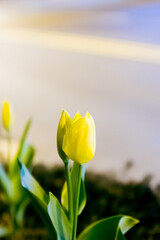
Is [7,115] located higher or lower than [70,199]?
higher

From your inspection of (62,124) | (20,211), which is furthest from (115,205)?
(62,124)

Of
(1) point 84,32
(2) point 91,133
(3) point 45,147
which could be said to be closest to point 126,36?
(1) point 84,32

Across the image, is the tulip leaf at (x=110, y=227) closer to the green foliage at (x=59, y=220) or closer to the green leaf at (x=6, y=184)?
the green foliage at (x=59, y=220)

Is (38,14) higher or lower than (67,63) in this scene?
higher

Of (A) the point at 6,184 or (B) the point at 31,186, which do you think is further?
(A) the point at 6,184

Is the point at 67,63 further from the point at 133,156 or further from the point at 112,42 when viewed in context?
the point at 133,156

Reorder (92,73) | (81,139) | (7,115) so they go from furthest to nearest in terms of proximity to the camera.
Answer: (92,73) → (7,115) → (81,139)

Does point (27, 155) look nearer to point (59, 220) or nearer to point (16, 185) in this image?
point (16, 185)

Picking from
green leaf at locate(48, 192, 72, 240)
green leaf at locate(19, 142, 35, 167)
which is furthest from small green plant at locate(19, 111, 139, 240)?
green leaf at locate(19, 142, 35, 167)
